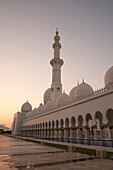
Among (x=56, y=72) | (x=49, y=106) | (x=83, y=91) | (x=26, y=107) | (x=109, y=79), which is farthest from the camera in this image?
(x=26, y=107)

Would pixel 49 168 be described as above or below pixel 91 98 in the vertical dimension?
below

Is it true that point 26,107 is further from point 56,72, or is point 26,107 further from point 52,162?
point 52,162

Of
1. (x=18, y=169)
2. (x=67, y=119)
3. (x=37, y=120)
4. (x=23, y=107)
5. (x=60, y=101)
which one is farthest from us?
(x=23, y=107)

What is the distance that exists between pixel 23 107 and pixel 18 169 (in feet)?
161

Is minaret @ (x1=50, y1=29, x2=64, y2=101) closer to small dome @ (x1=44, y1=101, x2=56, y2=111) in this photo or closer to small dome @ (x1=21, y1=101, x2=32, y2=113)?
small dome @ (x1=44, y1=101, x2=56, y2=111)

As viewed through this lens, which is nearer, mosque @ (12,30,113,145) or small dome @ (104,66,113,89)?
mosque @ (12,30,113,145)

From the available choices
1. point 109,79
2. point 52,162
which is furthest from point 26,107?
point 52,162

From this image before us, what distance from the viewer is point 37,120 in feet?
114

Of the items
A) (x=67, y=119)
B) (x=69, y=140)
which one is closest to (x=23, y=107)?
(x=67, y=119)

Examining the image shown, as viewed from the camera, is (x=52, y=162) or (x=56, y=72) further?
(x=56, y=72)

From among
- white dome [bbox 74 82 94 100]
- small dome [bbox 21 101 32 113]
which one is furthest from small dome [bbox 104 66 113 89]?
small dome [bbox 21 101 32 113]

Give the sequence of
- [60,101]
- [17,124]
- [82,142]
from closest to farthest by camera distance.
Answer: [82,142], [60,101], [17,124]

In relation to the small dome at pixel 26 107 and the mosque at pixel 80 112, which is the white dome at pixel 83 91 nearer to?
the mosque at pixel 80 112

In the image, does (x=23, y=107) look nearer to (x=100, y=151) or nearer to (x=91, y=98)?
(x=91, y=98)
